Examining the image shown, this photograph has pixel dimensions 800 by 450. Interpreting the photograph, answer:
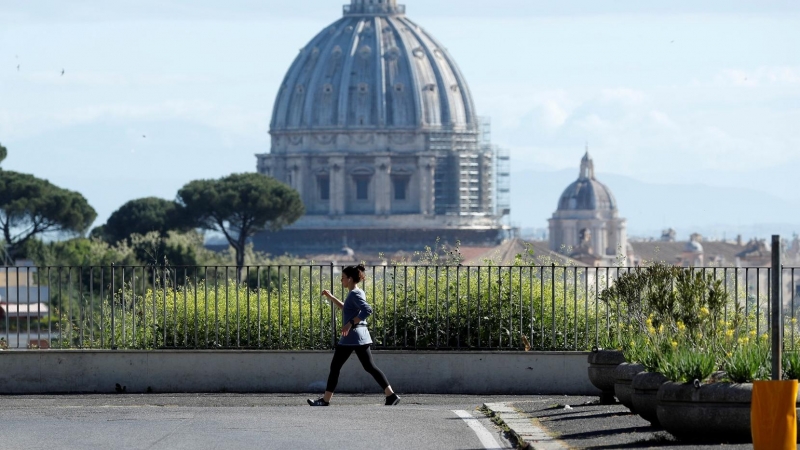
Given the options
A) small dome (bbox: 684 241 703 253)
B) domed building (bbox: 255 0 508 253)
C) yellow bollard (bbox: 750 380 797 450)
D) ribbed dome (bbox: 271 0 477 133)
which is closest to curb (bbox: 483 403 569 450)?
yellow bollard (bbox: 750 380 797 450)

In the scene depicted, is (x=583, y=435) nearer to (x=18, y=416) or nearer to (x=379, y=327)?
(x=18, y=416)

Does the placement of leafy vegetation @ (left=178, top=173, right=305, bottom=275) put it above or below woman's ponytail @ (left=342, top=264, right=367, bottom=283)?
above

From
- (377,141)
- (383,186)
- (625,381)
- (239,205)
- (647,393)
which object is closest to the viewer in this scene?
(647,393)

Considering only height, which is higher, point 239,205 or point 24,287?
point 239,205

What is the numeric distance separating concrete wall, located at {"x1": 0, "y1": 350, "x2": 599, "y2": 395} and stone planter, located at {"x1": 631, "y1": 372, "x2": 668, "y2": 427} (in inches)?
176

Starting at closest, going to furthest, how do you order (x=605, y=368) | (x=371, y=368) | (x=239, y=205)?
(x=605, y=368), (x=371, y=368), (x=239, y=205)

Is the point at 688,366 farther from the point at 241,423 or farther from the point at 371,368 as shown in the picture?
the point at 371,368

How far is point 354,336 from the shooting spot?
1468 cm

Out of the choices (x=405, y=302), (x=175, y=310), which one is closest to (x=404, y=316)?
(x=405, y=302)

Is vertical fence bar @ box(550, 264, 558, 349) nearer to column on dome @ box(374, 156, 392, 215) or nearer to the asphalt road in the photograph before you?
the asphalt road

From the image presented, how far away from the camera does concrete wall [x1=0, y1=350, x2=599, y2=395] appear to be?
16.5 meters

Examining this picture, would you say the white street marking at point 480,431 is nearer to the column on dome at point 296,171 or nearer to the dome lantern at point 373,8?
the column on dome at point 296,171

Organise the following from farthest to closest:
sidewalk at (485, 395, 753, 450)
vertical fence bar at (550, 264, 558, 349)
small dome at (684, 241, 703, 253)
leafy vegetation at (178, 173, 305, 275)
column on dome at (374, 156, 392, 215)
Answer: small dome at (684, 241, 703, 253)
column on dome at (374, 156, 392, 215)
leafy vegetation at (178, 173, 305, 275)
vertical fence bar at (550, 264, 558, 349)
sidewalk at (485, 395, 753, 450)

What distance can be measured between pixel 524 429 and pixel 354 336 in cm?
272
